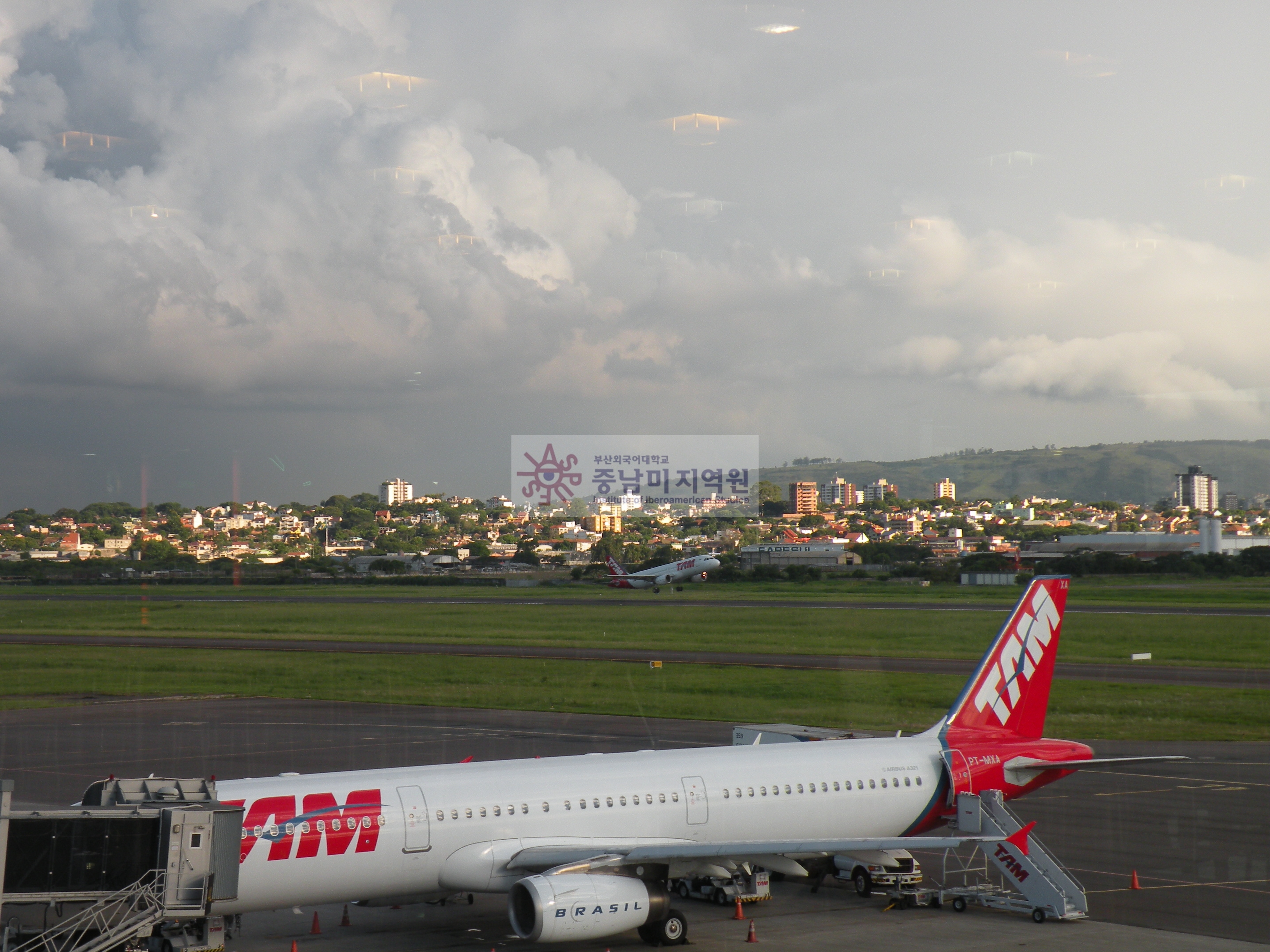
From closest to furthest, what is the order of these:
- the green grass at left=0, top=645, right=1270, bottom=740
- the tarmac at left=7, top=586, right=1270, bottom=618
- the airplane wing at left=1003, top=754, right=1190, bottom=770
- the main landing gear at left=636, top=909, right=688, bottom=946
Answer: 1. the main landing gear at left=636, top=909, right=688, bottom=946
2. the airplane wing at left=1003, top=754, right=1190, bottom=770
3. the green grass at left=0, top=645, right=1270, bottom=740
4. the tarmac at left=7, top=586, right=1270, bottom=618

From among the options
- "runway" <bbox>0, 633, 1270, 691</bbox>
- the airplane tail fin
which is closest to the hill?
"runway" <bbox>0, 633, 1270, 691</bbox>

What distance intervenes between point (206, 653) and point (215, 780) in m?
74.8

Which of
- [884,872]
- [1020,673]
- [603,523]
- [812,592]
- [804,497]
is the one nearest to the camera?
[884,872]

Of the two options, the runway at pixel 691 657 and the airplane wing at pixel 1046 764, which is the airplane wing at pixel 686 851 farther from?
the runway at pixel 691 657

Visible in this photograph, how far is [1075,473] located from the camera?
13388 cm

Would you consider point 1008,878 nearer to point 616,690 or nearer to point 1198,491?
point 616,690

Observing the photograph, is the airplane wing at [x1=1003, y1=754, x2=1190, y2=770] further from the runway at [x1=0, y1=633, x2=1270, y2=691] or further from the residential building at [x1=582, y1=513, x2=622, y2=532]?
the residential building at [x1=582, y1=513, x2=622, y2=532]

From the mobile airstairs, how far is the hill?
10136 centimetres

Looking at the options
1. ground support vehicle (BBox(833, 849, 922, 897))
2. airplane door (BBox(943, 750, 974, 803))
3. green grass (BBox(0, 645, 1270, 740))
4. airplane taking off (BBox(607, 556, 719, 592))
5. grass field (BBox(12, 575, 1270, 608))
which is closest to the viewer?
ground support vehicle (BBox(833, 849, 922, 897))

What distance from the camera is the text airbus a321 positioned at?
22.1m

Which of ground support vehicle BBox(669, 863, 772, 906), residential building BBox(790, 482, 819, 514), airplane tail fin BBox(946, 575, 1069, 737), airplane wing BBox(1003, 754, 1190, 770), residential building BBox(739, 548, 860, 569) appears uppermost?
residential building BBox(790, 482, 819, 514)

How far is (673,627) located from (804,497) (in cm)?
5069

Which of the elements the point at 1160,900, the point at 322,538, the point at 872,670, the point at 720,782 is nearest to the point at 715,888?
the point at 720,782

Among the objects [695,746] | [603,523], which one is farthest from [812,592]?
[695,746]
